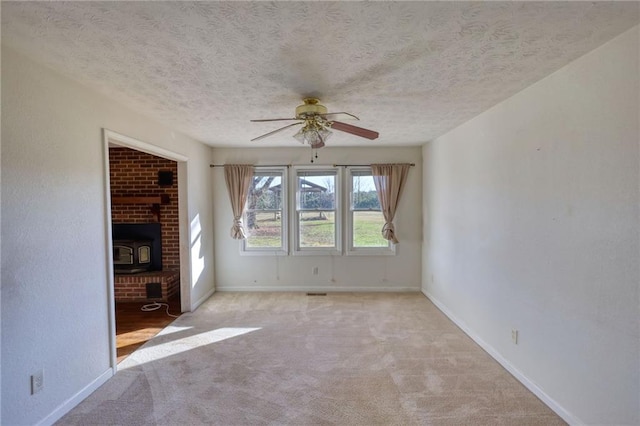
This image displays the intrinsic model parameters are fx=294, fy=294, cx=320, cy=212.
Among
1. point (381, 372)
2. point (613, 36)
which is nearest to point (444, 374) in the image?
point (381, 372)

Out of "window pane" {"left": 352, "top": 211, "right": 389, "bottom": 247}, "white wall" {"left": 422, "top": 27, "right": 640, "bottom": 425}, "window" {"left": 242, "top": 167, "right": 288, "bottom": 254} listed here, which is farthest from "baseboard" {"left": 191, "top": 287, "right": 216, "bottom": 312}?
"white wall" {"left": 422, "top": 27, "right": 640, "bottom": 425}

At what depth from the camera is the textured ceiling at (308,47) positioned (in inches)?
54.0

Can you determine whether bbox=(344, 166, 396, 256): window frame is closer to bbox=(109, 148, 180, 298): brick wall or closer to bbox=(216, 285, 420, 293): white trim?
bbox=(216, 285, 420, 293): white trim

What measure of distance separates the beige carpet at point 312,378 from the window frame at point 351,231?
129 centimetres

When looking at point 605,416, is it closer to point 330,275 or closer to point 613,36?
point 613,36

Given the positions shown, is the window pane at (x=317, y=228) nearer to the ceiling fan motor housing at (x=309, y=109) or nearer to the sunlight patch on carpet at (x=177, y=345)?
the sunlight patch on carpet at (x=177, y=345)

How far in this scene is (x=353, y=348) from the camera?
296 centimetres

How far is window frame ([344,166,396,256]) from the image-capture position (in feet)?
15.8

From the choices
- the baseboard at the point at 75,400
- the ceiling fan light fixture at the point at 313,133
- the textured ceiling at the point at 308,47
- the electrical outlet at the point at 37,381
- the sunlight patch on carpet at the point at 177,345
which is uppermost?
the textured ceiling at the point at 308,47

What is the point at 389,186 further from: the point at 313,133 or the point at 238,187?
the point at 313,133

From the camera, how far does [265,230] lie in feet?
16.2

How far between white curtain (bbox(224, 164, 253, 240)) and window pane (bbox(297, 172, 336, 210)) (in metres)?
0.85

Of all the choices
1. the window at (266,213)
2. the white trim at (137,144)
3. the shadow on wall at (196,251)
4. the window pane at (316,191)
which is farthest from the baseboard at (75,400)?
the window pane at (316,191)

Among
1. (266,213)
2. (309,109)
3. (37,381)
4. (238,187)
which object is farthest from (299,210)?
(37,381)
